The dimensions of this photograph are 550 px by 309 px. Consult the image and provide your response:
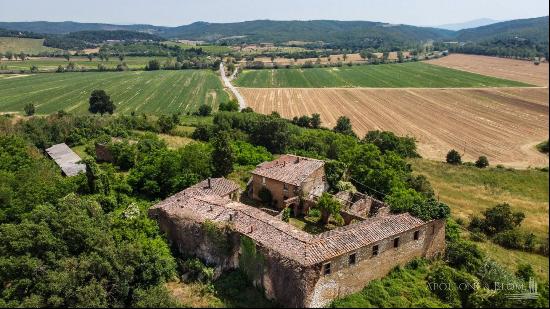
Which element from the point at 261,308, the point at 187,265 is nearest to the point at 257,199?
the point at 187,265

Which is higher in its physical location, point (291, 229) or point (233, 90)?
point (291, 229)

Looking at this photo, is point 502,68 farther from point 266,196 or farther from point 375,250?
point 375,250

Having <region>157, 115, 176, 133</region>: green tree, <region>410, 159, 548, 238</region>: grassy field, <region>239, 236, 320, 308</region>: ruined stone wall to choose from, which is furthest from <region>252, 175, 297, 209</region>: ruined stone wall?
<region>157, 115, 176, 133</region>: green tree

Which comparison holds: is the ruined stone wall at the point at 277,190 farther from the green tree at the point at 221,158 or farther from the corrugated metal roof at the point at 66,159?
the corrugated metal roof at the point at 66,159

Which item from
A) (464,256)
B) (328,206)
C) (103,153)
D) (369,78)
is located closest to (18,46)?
(369,78)

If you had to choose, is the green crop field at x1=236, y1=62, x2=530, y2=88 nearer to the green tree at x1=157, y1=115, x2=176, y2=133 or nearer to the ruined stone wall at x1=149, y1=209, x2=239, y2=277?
the green tree at x1=157, y1=115, x2=176, y2=133
